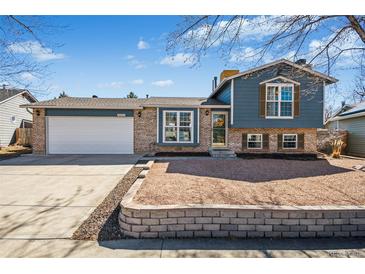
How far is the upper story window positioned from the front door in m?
1.38

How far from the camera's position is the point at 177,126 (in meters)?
12.5

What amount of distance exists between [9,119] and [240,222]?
2030 cm

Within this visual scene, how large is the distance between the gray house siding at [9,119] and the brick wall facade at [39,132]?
664 cm

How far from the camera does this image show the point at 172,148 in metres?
12.6

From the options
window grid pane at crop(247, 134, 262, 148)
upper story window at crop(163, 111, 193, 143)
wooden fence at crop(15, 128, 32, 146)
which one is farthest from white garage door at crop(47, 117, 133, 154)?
wooden fence at crop(15, 128, 32, 146)

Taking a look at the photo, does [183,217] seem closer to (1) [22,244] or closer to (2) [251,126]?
(1) [22,244]

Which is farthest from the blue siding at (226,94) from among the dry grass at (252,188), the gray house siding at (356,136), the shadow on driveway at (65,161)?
the gray house siding at (356,136)

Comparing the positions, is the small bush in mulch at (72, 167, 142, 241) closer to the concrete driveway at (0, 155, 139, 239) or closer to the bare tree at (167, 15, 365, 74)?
the concrete driveway at (0, 155, 139, 239)

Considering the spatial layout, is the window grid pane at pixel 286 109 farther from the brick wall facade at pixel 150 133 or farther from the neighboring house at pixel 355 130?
the neighboring house at pixel 355 130

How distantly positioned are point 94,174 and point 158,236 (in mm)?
4823

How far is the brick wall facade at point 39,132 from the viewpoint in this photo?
39.4 ft

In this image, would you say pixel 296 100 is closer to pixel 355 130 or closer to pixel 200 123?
pixel 200 123
